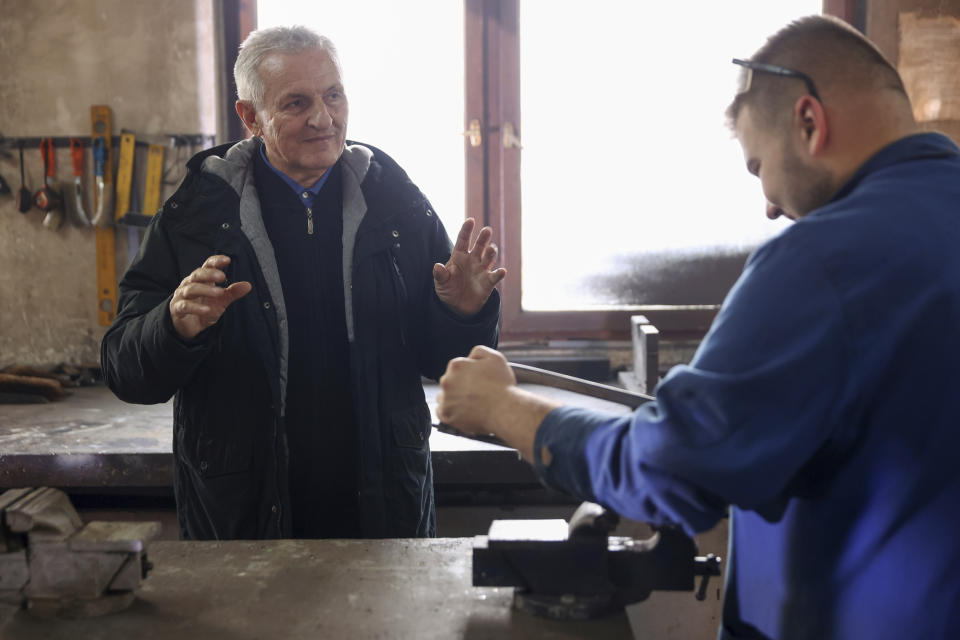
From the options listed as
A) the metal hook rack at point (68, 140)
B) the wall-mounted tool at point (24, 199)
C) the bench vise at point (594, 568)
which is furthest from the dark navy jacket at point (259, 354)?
the wall-mounted tool at point (24, 199)

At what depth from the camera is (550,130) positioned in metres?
3.17

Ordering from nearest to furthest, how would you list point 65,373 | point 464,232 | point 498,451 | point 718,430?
1. point 718,430
2. point 464,232
3. point 498,451
4. point 65,373

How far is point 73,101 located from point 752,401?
294 centimetres

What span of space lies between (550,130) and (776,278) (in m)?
2.35

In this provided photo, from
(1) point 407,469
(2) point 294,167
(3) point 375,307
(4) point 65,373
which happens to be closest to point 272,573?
(1) point 407,469

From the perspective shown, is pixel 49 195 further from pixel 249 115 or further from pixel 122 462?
pixel 249 115

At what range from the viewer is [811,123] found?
1047 mm

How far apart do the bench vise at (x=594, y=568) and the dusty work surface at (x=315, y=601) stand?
0.09 ft

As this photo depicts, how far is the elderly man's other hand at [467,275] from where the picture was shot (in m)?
1.81

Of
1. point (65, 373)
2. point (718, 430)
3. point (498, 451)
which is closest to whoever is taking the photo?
point (718, 430)

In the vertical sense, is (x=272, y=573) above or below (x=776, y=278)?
below

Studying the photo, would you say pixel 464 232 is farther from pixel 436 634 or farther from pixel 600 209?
pixel 600 209

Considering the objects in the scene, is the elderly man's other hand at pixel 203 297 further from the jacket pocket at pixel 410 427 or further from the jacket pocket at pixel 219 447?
the jacket pocket at pixel 410 427

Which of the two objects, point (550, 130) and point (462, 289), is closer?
point (462, 289)
